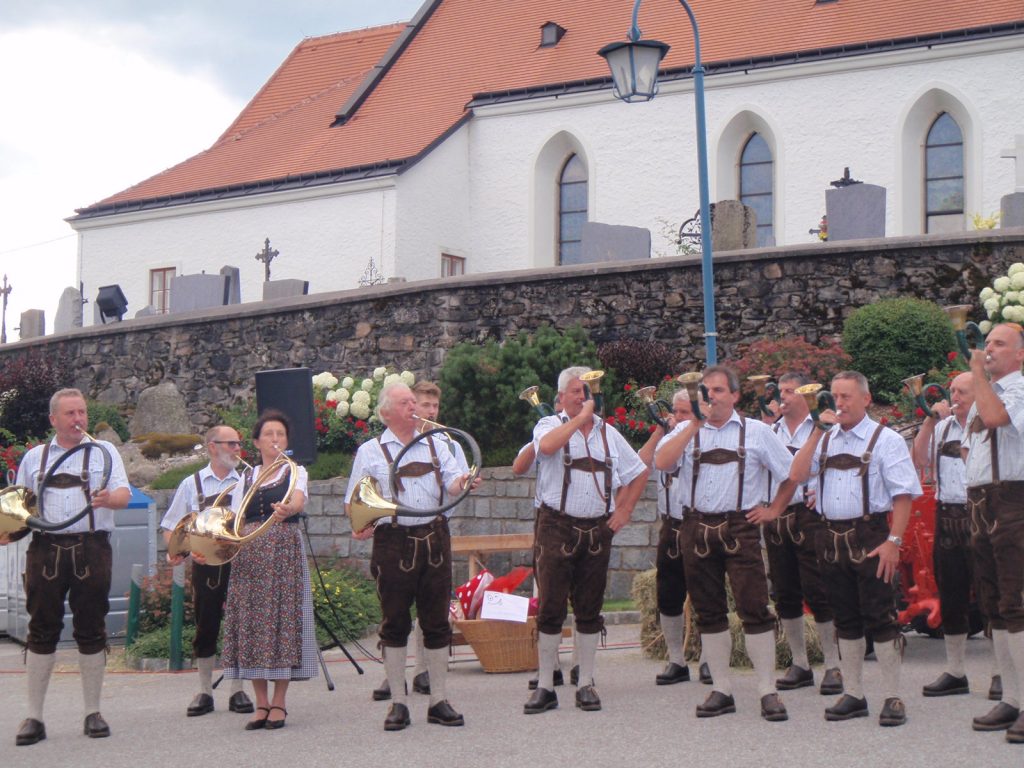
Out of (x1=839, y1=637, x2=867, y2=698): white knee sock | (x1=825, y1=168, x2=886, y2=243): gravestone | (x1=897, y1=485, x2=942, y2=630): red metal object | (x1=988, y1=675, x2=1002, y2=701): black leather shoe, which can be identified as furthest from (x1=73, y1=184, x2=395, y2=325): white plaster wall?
(x1=839, y1=637, x2=867, y2=698): white knee sock

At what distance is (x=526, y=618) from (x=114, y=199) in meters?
27.8

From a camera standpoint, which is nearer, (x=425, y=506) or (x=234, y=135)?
(x=425, y=506)

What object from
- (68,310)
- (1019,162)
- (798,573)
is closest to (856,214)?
(1019,162)

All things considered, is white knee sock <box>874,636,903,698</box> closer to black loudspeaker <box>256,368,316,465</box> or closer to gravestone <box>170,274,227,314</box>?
black loudspeaker <box>256,368,316,465</box>

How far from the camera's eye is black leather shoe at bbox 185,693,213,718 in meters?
9.08

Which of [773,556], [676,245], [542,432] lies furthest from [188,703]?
[676,245]

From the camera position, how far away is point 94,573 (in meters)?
8.37

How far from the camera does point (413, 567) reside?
8.18 m

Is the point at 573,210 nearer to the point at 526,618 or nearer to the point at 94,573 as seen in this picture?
the point at 526,618

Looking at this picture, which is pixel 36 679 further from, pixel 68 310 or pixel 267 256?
Answer: pixel 68 310

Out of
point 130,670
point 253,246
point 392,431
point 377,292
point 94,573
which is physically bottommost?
point 130,670

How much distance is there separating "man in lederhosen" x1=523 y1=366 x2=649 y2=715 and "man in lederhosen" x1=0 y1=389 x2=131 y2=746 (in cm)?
249

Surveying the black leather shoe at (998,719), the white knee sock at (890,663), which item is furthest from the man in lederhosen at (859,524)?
the black leather shoe at (998,719)

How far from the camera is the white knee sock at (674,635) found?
9.54 m
